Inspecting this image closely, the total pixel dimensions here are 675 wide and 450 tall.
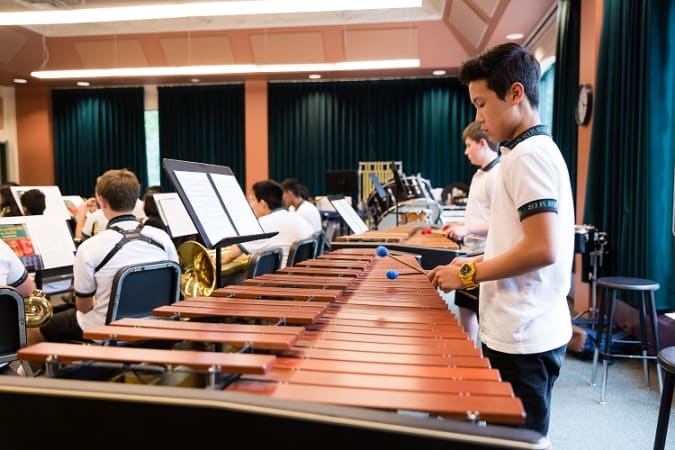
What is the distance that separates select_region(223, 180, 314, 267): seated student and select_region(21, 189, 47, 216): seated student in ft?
8.06

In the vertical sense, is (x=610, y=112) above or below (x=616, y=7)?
below

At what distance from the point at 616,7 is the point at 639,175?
1603 mm

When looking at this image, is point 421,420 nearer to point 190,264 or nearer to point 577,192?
point 190,264

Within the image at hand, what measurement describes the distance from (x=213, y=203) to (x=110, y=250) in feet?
3.24

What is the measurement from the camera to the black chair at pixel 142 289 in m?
2.52

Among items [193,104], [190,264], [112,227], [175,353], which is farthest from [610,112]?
[193,104]

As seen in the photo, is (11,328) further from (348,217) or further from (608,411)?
(608,411)

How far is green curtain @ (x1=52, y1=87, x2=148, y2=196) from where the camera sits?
13734 mm

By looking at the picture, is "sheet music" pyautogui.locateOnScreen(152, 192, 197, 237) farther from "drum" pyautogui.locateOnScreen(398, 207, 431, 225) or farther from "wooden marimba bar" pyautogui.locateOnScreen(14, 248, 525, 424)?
"wooden marimba bar" pyautogui.locateOnScreen(14, 248, 525, 424)

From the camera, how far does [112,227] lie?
3.03 m

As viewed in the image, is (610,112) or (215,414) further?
(610,112)

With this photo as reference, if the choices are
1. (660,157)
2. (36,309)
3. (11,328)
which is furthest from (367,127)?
(11,328)

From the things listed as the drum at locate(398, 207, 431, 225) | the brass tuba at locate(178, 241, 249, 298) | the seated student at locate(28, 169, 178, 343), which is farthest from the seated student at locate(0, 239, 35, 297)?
the drum at locate(398, 207, 431, 225)

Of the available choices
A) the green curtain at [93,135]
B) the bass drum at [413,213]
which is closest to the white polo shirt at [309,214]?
the bass drum at [413,213]
